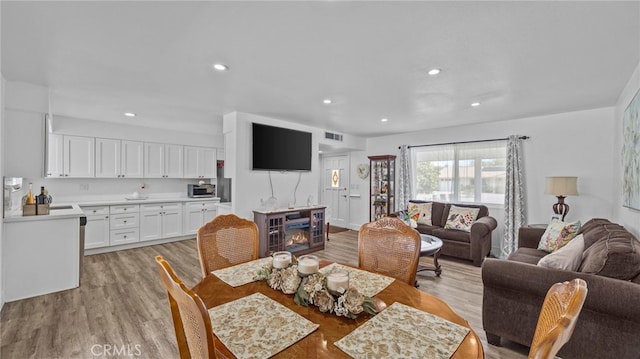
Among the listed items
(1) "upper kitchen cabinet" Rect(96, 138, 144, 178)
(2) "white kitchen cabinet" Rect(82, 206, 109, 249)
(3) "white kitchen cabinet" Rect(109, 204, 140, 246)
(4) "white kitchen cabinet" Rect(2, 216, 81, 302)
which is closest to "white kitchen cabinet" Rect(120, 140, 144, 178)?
(1) "upper kitchen cabinet" Rect(96, 138, 144, 178)

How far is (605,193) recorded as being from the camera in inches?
155

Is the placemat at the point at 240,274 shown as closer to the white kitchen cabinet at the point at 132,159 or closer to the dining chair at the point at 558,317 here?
the dining chair at the point at 558,317

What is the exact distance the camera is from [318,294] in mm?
1229

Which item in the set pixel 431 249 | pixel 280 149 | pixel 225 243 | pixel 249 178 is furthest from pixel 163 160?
pixel 431 249

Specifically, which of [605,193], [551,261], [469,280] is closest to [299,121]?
[469,280]

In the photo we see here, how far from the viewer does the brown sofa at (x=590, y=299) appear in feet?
5.67

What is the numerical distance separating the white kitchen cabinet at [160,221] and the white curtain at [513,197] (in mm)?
6174

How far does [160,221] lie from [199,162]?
4.95 ft

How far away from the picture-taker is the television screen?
445cm

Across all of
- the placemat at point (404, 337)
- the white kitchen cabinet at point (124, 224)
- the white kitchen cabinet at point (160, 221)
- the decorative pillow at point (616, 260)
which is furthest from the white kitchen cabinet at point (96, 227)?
the decorative pillow at point (616, 260)

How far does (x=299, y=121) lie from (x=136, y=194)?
11.8ft

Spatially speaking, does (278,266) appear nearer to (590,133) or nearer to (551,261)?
(551,261)

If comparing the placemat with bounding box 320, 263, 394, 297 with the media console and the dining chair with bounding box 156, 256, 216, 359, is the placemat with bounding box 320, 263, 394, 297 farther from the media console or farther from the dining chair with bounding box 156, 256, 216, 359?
the media console

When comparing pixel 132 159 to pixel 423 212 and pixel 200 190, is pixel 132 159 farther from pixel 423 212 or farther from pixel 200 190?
pixel 423 212
